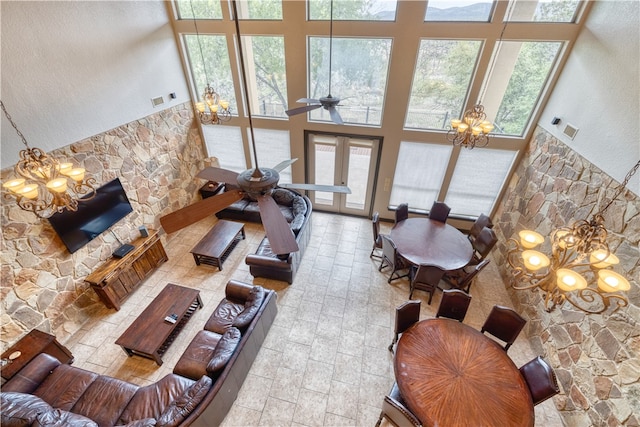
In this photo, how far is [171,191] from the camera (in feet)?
20.4

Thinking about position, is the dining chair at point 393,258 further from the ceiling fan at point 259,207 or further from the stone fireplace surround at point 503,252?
the ceiling fan at point 259,207

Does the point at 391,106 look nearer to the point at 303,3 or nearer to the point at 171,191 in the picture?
the point at 303,3

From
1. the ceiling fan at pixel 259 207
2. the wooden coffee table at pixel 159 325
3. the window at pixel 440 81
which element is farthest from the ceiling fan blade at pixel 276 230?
the window at pixel 440 81

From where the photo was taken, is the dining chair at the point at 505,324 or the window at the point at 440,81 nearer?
the dining chair at the point at 505,324

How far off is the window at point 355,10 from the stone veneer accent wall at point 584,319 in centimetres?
339

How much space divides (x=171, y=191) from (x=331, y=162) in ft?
12.1

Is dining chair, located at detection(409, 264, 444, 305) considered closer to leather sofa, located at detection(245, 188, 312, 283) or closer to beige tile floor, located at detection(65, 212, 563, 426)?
beige tile floor, located at detection(65, 212, 563, 426)

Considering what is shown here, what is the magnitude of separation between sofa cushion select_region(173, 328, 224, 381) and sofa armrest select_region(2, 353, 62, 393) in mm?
1530

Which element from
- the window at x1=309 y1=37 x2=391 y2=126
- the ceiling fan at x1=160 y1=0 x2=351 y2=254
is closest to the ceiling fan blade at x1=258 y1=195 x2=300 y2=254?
the ceiling fan at x1=160 y1=0 x2=351 y2=254

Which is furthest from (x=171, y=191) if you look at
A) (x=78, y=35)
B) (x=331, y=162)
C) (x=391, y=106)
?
(x=391, y=106)

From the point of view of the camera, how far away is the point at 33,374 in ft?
10.9

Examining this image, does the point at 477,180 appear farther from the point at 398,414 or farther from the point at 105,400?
the point at 105,400

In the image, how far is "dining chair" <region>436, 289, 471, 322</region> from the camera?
367 centimetres

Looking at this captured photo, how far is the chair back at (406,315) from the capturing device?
338 cm
